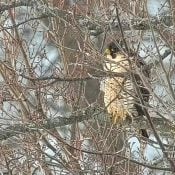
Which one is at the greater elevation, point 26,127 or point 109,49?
point 109,49

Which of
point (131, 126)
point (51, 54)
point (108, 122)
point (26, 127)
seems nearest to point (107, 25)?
point (131, 126)

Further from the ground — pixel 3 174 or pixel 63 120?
pixel 63 120

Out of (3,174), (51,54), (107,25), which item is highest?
(51,54)

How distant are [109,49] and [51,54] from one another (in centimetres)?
505

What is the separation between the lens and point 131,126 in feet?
17.7

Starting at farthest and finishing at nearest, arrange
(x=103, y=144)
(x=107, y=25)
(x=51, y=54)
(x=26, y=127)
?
1. (x=51, y=54)
2. (x=26, y=127)
3. (x=103, y=144)
4. (x=107, y=25)

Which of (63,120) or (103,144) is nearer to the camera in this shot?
(103,144)

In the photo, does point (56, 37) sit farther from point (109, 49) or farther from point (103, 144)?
point (103, 144)

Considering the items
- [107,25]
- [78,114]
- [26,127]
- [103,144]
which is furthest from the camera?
[78,114]

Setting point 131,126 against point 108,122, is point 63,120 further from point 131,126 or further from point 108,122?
point 131,126

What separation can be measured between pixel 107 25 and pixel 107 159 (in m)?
1.44

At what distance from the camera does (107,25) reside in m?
4.55

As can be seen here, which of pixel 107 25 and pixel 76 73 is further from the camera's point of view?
pixel 76 73

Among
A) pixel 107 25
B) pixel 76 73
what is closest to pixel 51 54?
pixel 76 73
